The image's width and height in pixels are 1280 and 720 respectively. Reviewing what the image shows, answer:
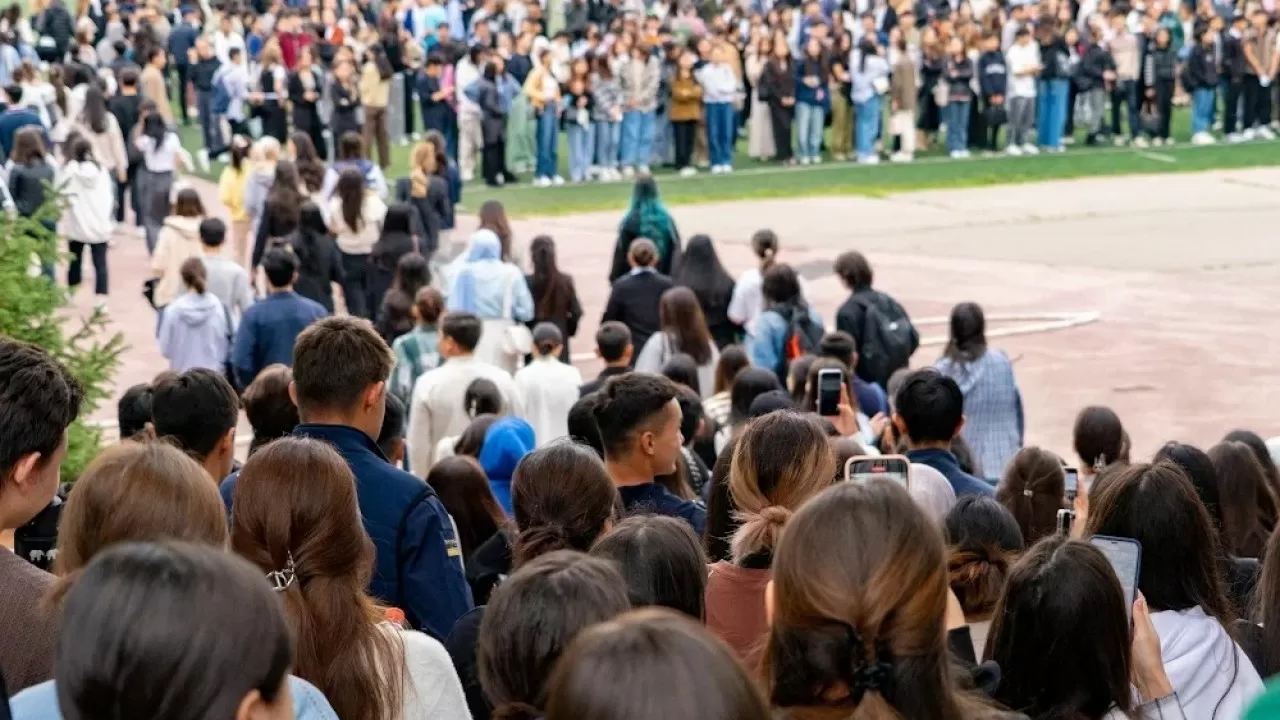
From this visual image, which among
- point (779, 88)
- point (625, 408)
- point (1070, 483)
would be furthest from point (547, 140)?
point (625, 408)

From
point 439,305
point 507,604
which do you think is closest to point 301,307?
point 439,305

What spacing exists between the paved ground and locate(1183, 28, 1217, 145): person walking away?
3.45 metres

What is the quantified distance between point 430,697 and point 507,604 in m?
0.81

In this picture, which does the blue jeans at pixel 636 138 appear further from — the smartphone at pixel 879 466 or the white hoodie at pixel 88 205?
the smartphone at pixel 879 466

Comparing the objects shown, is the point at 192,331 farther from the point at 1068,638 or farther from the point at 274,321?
the point at 1068,638

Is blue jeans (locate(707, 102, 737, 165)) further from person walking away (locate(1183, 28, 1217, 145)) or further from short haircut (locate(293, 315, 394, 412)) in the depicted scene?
short haircut (locate(293, 315, 394, 412))

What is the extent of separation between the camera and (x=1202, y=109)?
30.4m

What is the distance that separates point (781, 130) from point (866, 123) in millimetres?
1293

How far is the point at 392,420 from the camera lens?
7566mm

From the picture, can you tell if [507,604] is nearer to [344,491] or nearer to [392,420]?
[344,491]

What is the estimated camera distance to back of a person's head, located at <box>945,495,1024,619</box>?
16.0 ft

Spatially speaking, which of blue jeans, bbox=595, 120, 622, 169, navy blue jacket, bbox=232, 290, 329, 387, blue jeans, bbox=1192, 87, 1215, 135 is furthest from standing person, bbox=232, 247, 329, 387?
blue jeans, bbox=1192, 87, 1215, 135

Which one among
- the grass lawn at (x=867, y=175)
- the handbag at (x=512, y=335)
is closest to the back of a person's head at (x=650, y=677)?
the handbag at (x=512, y=335)

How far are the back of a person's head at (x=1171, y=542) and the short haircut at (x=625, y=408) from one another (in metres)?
1.81
